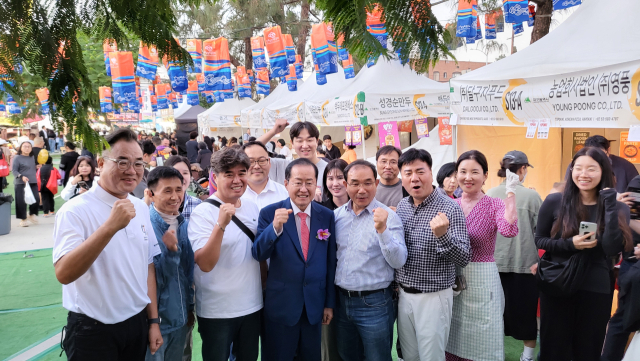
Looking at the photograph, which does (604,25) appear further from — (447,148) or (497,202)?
(447,148)

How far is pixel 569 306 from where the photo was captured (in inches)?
110

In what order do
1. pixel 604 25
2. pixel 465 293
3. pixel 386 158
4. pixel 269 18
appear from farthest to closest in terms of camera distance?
pixel 269 18 → pixel 604 25 → pixel 386 158 → pixel 465 293

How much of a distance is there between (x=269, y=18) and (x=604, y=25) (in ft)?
41.4

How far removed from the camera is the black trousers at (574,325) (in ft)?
8.84

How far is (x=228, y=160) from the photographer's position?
2.47m

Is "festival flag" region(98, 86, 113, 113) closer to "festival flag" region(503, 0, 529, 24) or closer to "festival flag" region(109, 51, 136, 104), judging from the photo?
"festival flag" region(109, 51, 136, 104)

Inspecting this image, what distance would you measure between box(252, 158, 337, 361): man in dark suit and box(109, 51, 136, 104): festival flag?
9.42m

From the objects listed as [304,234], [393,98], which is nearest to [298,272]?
[304,234]

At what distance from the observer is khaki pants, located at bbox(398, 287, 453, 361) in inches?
99.1

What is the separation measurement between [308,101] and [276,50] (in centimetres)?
158

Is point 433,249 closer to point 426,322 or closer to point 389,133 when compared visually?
point 426,322

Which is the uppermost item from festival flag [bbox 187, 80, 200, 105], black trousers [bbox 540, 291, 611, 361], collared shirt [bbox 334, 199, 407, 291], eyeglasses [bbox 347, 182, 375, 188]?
festival flag [bbox 187, 80, 200, 105]

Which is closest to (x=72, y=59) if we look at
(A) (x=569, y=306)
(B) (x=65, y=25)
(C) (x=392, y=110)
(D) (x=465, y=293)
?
(B) (x=65, y=25)

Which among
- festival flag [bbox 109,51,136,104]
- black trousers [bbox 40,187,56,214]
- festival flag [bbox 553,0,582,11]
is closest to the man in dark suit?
festival flag [bbox 553,0,582,11]
